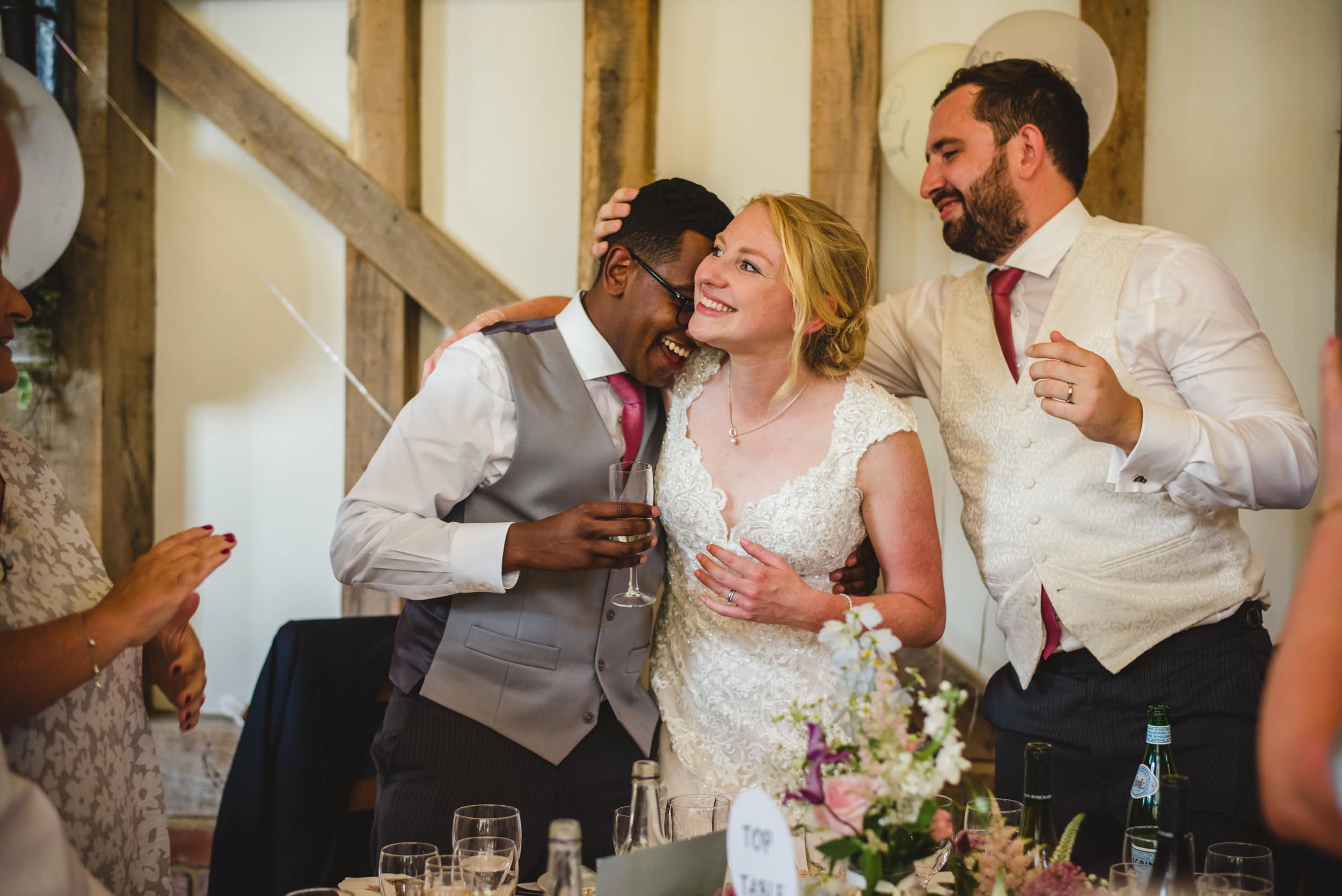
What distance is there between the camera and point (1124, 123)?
9.96ft

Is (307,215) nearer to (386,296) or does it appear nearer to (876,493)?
(386,296)

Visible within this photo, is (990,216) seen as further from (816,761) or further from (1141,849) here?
(816,761)

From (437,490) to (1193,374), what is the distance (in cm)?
144

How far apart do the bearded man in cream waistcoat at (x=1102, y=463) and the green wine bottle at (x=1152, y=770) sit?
9.6 inches

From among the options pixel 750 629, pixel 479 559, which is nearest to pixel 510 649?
pixel 479 559

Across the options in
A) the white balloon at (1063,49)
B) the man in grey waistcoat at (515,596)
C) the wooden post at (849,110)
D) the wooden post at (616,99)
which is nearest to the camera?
the man in grey waistcoat at (515,596)

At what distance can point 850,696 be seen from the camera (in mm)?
1139

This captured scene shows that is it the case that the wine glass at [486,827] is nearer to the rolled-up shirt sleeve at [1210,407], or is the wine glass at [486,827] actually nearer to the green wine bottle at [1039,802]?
the green wine bottle at [1039,802]

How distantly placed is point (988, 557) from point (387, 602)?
1925 millimetres

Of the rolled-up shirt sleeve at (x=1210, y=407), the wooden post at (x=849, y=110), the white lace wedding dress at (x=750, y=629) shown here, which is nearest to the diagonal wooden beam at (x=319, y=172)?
the wooden post at (x=849, y=110)

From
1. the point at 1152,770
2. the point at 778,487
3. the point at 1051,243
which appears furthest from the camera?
the point at 1051,243

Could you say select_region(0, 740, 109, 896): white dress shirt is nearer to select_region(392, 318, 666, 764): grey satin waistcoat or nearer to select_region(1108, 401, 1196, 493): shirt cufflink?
select_region(392, 318, 666, 764): grey satin waistcoat

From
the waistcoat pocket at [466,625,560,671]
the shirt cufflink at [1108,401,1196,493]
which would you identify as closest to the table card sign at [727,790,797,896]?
the waistcoat pocket at [466,625,560,671]

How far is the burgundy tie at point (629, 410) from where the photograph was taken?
7.30ft
